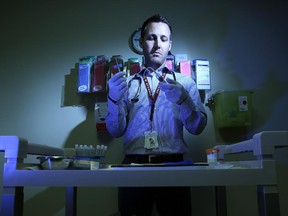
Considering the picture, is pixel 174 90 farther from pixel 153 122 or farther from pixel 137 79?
pixel 137 79

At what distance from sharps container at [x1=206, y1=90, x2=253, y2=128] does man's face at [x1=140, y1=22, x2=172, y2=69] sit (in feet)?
1.58

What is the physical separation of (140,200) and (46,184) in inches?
33.0

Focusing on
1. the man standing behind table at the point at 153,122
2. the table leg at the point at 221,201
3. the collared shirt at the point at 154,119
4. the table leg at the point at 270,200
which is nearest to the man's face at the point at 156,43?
the man standing behind table at the point at 153,122

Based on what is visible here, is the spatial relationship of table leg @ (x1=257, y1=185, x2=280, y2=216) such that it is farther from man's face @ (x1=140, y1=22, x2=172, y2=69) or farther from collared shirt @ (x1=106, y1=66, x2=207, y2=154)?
man's face @ (x1=140, y1=22, x2=172, y2=69)

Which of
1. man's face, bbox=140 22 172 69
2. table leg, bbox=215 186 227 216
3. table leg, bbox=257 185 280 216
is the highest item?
man's face, bbox=140 22 172 69

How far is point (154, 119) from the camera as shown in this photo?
1781mm

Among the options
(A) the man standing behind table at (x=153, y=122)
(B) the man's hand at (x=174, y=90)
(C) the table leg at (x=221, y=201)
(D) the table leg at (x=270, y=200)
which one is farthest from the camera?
(C) the table leg at (x=221, y=201)

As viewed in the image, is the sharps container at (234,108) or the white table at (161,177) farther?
the sharps container at (234,108)

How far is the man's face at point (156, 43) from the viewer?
1.76m

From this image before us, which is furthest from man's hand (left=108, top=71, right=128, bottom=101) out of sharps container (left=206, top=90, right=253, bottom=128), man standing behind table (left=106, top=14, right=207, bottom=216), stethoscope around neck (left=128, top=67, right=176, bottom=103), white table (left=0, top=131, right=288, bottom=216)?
sharps container (left=206, top=90, right=253, bottom=128)

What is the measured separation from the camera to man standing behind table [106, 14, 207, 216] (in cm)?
163

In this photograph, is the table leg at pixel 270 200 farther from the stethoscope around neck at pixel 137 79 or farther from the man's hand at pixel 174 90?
the stethoscope around neck at pixel 137 79

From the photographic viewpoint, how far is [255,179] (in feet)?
2.90

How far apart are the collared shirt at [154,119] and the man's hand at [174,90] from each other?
18 centimetres
